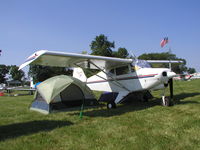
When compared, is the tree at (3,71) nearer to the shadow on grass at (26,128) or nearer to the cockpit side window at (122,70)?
the cockpit side window at (122,70)

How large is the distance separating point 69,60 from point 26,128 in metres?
4.09

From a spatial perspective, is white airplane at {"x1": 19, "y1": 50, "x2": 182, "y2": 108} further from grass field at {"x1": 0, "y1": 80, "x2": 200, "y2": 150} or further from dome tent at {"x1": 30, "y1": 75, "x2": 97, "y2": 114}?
grass field at {"x1": 0, "y1": 80, "x2": 200, "y2": 150}

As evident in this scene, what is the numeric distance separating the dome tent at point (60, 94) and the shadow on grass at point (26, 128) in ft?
5.38

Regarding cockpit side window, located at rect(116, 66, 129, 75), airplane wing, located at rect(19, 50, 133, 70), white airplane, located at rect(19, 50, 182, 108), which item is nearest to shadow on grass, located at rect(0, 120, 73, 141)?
airplane wing, located at rect(19, 50, 133, 70)

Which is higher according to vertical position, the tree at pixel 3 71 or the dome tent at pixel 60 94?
the tree at pixel 3 71

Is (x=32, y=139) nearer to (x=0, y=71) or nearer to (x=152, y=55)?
(x=152, y=55)

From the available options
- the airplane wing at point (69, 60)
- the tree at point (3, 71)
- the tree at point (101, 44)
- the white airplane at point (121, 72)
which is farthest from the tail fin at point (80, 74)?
the tree at point (3, 71)

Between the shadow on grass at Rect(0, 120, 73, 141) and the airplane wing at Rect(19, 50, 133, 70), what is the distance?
2.18 metres

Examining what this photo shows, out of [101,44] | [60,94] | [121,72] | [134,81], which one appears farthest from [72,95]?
[101,44]

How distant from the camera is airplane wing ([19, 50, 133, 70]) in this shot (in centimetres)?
666

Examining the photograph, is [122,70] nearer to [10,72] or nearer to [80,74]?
[80,74]

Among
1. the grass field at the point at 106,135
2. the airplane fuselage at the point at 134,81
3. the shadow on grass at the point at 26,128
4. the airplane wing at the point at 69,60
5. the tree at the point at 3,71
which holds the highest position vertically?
the tree at the point at 3,71

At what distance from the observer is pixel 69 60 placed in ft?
28.1

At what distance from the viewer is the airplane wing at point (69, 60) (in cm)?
666
